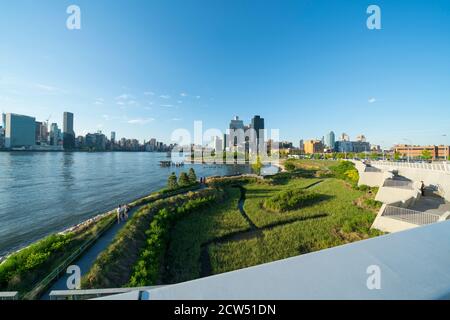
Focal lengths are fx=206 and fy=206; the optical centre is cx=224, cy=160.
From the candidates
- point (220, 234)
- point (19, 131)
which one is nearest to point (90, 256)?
point (220, 234)

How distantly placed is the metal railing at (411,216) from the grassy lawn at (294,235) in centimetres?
145

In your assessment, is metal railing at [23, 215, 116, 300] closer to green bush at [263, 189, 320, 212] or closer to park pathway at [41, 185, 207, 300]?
park pathway at [41, 185, 207, 300]

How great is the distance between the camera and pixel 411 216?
37.0 ft

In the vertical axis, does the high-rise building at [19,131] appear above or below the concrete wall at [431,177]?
above

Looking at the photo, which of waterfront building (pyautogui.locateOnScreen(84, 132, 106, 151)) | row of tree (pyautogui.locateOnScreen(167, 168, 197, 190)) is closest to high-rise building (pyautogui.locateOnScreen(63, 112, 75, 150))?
waterfront building (pyautogui.locateOnScreen(84, 132, 106, 151))

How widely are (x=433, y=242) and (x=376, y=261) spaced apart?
2.35ft

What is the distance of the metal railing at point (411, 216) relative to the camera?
10753 millimetres

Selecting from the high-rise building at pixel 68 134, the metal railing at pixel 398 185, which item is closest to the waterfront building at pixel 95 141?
the high-rise building at pixel 68 134

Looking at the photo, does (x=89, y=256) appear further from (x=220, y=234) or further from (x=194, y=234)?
(x=220, y=234)

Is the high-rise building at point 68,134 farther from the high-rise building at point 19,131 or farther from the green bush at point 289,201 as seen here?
the green bush at point 289,201

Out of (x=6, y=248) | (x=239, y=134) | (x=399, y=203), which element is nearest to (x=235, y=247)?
(x=399, y=203)

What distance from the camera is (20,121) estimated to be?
107875 millimetres
